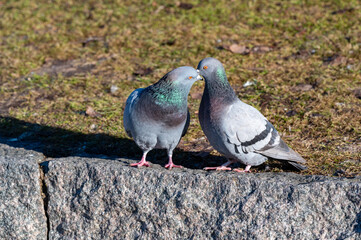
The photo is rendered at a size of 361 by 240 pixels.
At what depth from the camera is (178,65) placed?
590 cm

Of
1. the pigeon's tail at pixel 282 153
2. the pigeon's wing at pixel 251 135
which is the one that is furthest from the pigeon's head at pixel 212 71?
the pigeon's tail at pixel 282 153

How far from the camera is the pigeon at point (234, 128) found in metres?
3.39

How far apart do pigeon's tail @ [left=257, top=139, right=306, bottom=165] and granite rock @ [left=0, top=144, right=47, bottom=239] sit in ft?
5.73

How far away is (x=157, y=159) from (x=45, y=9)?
4983 mm

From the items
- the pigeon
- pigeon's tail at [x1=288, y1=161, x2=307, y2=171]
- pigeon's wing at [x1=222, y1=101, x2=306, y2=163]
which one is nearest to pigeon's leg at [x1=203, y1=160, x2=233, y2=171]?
the pigeon

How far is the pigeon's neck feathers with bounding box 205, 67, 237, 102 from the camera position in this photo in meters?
3.53

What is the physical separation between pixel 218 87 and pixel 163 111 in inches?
19.2

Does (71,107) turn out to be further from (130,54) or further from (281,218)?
(281,218)

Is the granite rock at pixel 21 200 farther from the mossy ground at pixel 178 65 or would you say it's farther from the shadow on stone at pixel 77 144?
the mossy ground at pixel 178 65

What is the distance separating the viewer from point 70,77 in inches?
231

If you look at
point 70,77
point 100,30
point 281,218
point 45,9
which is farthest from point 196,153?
point 45,9

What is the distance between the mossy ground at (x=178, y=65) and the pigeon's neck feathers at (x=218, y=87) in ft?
2.23

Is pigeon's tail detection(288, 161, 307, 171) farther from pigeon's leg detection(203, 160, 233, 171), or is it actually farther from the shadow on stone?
the shadow on stone

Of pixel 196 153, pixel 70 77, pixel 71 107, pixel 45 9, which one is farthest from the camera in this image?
pixel 45 9
